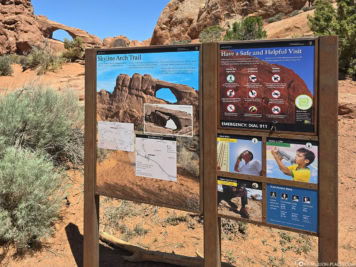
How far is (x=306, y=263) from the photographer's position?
3.60m

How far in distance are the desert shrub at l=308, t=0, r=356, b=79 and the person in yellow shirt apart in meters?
10.5

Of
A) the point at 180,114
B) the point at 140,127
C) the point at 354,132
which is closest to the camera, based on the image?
the point at 180,114

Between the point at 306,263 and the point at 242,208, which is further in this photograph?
the point at 306,263

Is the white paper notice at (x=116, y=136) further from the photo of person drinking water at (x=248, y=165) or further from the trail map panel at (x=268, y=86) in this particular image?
the photo of person drinking water at (x=248, y=165)

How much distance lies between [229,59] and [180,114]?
0.57 meters

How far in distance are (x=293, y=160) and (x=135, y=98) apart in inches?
54.6

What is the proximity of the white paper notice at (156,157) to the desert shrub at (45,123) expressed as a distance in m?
2.95

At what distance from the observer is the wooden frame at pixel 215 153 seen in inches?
81.4

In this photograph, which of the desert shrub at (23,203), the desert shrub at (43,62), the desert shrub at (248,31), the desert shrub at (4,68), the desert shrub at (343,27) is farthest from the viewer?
the desert shrub at (248,31)

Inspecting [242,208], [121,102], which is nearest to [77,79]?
[121,102]

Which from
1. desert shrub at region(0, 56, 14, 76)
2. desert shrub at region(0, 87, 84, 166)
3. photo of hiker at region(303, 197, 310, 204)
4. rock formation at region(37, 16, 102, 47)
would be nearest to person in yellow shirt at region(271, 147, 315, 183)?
photo of hiker at region(303, 197, 310, 204)

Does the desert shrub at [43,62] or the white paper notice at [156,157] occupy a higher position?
the desert shrub at [43,62]

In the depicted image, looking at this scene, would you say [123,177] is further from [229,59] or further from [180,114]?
[229,59]

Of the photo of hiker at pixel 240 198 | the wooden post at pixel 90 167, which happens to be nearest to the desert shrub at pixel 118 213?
the wooden post at pixel 90 167
